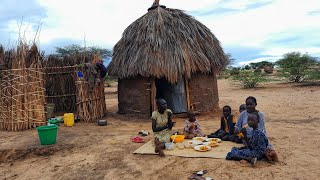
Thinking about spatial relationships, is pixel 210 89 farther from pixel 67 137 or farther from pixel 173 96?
pixel 67 137

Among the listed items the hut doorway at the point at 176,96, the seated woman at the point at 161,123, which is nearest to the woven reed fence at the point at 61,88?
the hut doorway at the point at 176,96

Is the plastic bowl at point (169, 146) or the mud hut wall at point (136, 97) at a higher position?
the mud hut wall at point (136, 97)

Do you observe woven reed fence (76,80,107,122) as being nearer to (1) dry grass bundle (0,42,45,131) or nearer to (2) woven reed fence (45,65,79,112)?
(1) dry grass bundle (0,42,45,131)

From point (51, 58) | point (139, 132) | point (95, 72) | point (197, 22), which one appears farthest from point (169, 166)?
point (51, 58)

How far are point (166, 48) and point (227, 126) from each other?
322 cm

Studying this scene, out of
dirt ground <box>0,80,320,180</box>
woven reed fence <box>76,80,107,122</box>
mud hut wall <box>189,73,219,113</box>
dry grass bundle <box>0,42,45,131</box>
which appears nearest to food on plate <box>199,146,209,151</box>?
dirt ground <box>0,80,320,180</box>

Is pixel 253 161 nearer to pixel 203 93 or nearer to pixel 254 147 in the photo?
pixel 254 147

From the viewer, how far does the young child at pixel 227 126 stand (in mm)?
5297

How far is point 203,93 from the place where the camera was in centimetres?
852

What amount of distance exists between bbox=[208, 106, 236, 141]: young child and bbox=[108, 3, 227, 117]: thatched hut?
2.54 metres

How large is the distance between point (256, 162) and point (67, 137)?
408cm

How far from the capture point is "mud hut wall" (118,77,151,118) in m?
8.16

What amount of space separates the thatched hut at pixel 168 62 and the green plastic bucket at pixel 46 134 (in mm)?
2987

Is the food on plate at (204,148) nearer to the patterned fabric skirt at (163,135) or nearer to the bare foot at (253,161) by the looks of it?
the patterned fabric skirt at (163,135)
